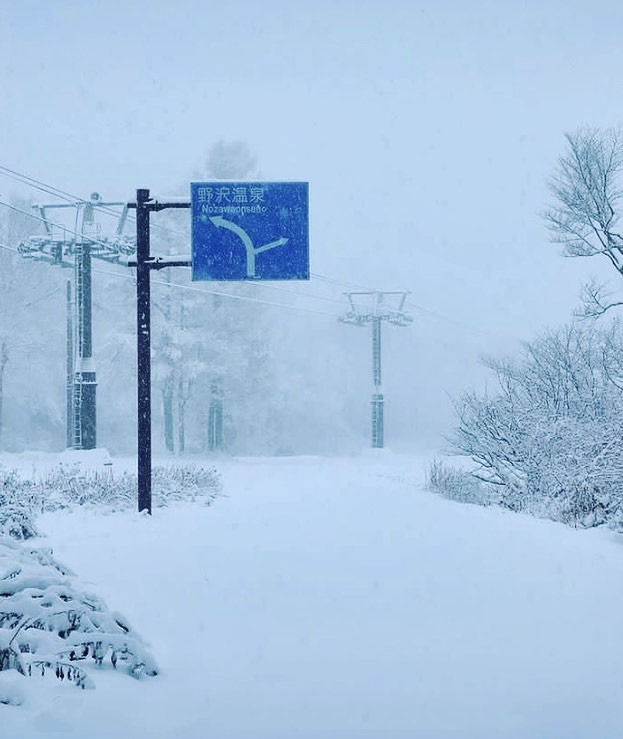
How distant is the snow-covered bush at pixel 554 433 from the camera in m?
11.8

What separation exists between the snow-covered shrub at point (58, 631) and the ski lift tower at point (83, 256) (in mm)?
16294

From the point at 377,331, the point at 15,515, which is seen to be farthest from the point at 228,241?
the point at 377,331

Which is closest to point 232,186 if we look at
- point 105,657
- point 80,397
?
point 105,657

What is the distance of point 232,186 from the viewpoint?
38.7 feet

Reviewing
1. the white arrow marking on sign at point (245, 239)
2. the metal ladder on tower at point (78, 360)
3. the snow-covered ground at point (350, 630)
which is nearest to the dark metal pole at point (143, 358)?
the snow-covered ground at point (350, 630)

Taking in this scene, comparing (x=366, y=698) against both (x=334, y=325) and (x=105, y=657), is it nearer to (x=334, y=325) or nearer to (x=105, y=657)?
(x=105, y=657)

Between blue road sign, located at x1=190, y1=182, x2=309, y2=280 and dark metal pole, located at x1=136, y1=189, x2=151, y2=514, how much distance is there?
76 cm

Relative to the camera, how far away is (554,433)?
1405cm

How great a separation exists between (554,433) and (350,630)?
A: 939 centimetres

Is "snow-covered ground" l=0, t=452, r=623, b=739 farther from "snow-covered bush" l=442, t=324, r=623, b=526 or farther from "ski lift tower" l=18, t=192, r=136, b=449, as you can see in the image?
"ski lift tower" l=18, t=192, r=136, b=449

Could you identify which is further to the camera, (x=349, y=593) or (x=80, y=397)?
(x=80, y=397)

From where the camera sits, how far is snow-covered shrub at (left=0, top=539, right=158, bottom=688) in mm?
4090

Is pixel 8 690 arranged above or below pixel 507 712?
above

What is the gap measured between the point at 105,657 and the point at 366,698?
5.09 ft
